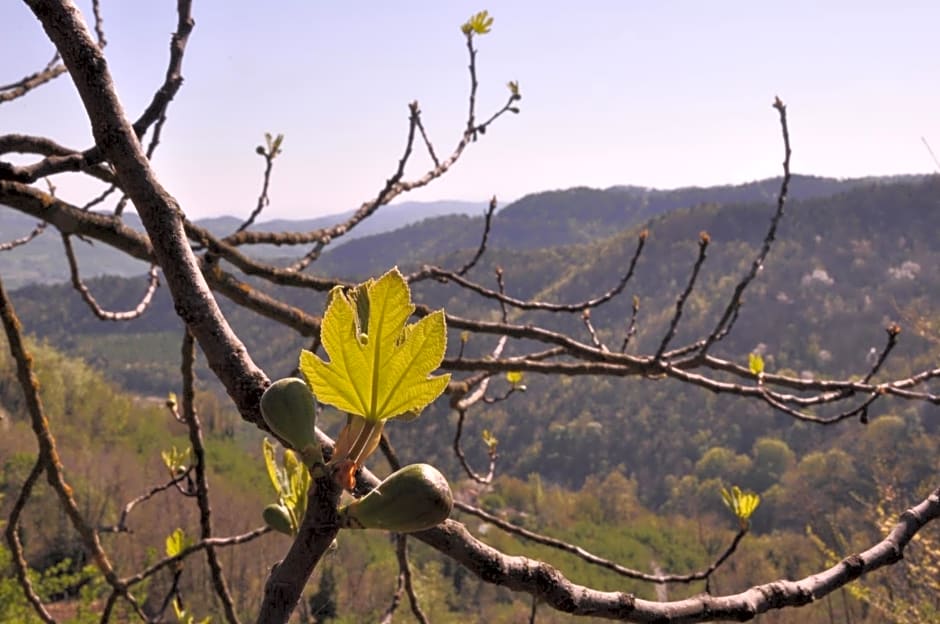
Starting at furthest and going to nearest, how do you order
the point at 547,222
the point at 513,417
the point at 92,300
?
the point at 547,222 < the point at 513,417 < the point at 92,300

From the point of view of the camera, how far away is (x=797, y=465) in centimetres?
6266

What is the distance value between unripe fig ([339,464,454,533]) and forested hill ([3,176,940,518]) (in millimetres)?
61231

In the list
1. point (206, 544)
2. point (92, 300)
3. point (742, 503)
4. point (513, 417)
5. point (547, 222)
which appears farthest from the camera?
point (547, 222)

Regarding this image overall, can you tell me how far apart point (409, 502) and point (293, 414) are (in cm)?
8

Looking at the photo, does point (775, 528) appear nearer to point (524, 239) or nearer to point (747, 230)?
point (747, 230)

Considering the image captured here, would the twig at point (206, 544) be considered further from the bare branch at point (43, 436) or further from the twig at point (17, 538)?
the twig at point (17, 538)

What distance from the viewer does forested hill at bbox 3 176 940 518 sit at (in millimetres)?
72188

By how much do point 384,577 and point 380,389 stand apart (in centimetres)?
3389

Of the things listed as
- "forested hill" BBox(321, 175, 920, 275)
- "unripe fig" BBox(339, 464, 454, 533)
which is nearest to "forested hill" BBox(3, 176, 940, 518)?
"forested hill" BBox(321, 175, 920, 275)

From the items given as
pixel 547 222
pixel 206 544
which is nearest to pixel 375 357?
pixel 206 544

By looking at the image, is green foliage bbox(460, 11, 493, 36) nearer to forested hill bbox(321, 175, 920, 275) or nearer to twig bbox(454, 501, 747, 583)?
twig bbox(454, 501, 747, 583)

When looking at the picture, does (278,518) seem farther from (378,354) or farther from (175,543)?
(175,543)

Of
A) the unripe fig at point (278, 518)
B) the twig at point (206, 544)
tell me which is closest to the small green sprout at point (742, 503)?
the twig at point (206, 544)

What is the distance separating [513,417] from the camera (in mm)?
83625
